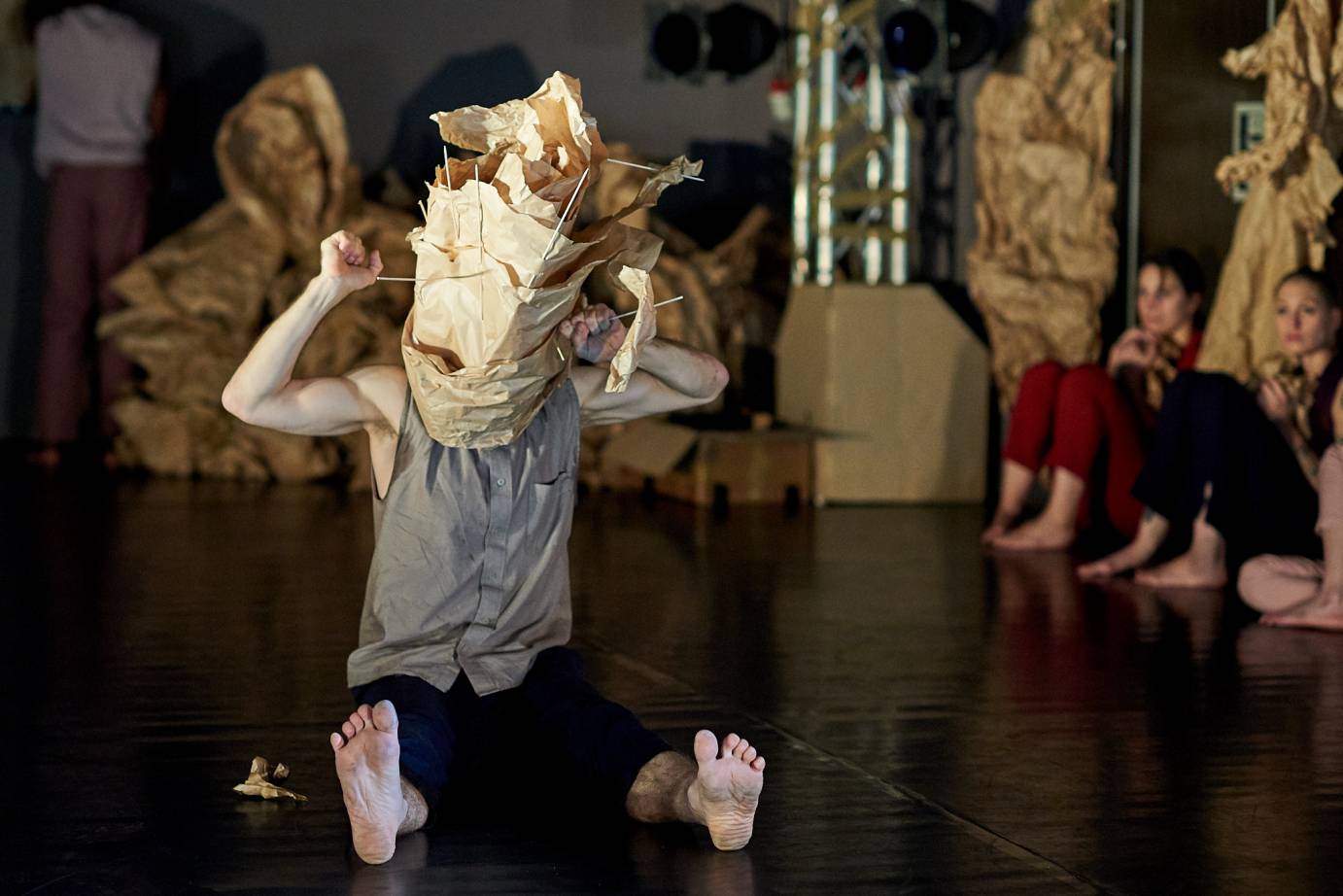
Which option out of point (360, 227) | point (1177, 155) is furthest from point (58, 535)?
point (1177, 155)

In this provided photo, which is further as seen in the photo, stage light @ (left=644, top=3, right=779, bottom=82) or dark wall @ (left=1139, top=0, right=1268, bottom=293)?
stage light @ (left=644, top=3, right=779, bottom=82)

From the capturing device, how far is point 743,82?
8719mm

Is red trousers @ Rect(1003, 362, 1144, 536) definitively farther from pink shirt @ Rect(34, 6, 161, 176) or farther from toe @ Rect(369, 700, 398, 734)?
pink shirt @ Rect(34, 6, 161, 176)

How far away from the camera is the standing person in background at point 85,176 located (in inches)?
307

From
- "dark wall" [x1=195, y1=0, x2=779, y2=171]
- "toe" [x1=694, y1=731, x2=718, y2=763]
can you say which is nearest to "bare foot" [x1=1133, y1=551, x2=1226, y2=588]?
"toe" [x1=694, y1=731, x2=718, y2=763]

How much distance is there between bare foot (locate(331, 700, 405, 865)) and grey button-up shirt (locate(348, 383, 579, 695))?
328 mm

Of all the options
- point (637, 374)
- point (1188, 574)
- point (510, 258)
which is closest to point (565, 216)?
point (510, 258)

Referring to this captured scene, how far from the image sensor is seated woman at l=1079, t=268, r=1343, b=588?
4.68m

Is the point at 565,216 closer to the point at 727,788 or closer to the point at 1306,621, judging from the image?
the point at 727,788

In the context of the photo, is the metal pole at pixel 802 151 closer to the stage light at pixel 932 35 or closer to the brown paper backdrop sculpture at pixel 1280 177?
the stage light at pixel 932 35

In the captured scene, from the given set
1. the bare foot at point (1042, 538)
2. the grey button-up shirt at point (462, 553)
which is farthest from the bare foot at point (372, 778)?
the bare foot at point (1042, 538)

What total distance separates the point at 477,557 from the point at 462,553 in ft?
0.08

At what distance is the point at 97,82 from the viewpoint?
7.80 meters

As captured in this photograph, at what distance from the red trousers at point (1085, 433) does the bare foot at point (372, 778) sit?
3466 mm
